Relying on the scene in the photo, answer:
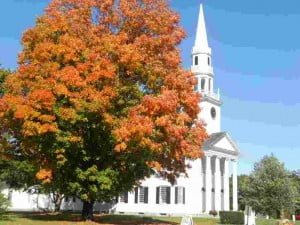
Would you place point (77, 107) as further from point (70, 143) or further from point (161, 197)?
point (161, 197)

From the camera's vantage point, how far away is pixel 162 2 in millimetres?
31000

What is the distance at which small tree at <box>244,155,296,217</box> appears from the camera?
67875 millimetres

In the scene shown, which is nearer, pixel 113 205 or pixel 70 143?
pixel 70 143

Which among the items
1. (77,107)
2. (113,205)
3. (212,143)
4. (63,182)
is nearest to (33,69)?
(77,107)

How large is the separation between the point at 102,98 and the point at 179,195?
139ft

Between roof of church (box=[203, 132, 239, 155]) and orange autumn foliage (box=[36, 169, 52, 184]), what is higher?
roof of church (box=[203, 132, 239, 155])

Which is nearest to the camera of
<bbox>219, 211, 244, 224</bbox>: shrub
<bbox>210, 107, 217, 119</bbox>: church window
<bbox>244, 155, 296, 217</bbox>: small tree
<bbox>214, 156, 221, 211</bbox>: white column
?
<bbox>219, 211, 244, 224</bbox>: shrub

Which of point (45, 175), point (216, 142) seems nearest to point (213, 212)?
point (216, 142)

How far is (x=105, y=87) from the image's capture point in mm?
26781

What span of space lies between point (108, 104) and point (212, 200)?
49.2 meters

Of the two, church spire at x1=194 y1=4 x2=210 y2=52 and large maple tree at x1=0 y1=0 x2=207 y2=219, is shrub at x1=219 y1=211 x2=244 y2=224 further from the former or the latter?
church spire at x1=194 y1=4 x2=210 y2=52

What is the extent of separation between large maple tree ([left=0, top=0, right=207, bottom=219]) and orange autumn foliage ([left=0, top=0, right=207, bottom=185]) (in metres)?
0.06

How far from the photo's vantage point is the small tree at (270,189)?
67875mm

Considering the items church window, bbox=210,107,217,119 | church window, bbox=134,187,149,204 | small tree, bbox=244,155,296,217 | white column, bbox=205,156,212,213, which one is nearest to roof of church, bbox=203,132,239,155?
white column, bbox=205,156,212,213
